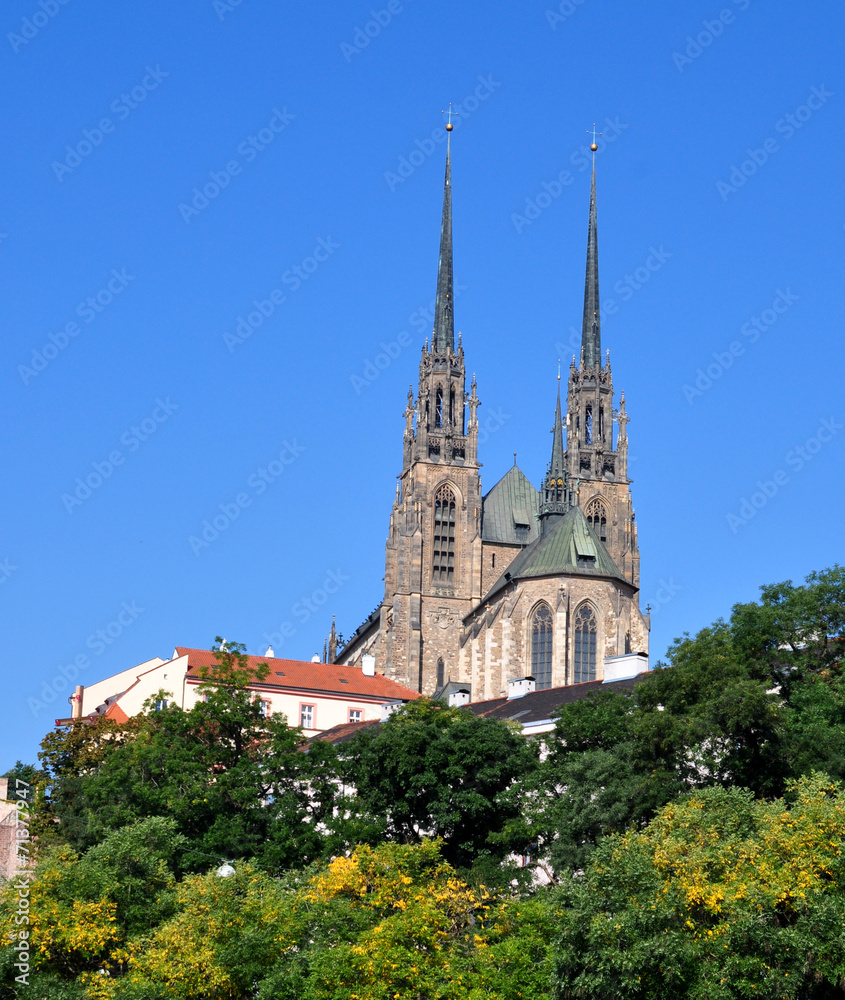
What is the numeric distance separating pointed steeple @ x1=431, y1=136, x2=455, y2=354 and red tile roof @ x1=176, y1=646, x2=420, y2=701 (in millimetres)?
31290

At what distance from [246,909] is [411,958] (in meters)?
5.01

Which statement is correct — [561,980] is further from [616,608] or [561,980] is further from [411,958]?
[616,608]

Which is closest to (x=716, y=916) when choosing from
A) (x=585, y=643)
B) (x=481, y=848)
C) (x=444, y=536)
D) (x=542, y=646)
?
(x=481, y=848)

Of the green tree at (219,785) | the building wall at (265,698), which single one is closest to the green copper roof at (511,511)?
the building wall at (265,698)

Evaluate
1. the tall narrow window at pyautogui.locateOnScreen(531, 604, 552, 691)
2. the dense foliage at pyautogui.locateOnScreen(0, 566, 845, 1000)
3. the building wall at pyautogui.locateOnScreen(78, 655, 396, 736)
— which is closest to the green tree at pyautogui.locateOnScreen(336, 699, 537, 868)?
the dense foliage at pyautogui.locateOnScreen(0, 566, 845, 1000)

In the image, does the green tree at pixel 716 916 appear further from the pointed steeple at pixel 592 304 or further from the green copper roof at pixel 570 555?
the pointed steeple at pixel 592 304

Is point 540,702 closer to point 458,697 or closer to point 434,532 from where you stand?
point 458,697

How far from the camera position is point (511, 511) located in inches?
4820

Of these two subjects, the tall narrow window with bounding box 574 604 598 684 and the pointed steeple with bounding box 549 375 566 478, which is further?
the pointed steeple with bounding box 549 375 566 478

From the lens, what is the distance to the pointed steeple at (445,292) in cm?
12319

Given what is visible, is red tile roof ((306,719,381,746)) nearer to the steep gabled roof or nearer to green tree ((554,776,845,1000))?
the steep gabled roof

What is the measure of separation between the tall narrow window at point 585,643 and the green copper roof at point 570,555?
2482 mm

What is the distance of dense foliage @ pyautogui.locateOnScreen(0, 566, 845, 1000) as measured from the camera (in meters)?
37.4

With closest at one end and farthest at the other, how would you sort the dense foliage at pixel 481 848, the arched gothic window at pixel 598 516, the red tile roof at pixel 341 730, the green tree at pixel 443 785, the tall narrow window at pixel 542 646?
the dense foliage at pixel 481 848 → the green tree at pixel 443 785 → the red tile roof at pixel 341 730 → the tall narrow window at pixel 542 646 → the arched gothic window at pixel 598 516
